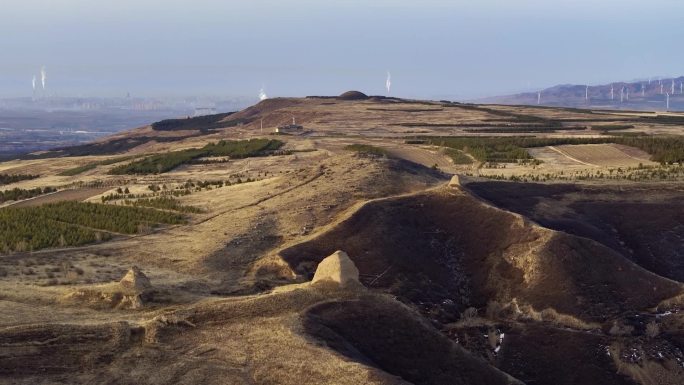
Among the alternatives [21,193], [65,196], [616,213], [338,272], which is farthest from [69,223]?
[616,213]

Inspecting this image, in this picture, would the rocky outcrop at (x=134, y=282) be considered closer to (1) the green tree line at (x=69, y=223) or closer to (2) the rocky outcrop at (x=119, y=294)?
(2) the rocky outcrop at (x=119, y=294)

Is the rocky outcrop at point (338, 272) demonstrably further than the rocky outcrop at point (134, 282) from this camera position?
No

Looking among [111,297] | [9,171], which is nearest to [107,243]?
[111,297]

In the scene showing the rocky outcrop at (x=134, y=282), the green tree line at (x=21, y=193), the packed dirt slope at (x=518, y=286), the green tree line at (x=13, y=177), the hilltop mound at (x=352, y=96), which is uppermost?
the hilltop mound at (x=352, y=96)

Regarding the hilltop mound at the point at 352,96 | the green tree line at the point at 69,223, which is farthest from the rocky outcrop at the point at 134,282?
the hilltop mound at the point at 352,96

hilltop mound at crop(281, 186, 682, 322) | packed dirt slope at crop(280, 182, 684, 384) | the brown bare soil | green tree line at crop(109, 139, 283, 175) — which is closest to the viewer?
packed dirt slope at crop(280, 182, 684, 384)

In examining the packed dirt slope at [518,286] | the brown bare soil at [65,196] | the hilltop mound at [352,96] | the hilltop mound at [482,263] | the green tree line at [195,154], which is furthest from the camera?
the hilltop mound at [352,96]

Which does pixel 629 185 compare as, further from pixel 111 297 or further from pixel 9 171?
pixel 9 171

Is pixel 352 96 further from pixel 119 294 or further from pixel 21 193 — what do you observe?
pixel 119 294

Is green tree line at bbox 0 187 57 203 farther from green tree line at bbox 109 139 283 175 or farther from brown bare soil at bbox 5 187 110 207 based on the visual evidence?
green tree line at bbox 109 139 283 175

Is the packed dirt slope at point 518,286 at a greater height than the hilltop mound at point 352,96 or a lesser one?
lesser

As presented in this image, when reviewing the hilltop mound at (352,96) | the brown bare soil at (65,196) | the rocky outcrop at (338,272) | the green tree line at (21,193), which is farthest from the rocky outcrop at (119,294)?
the hilltop mound at (352,96)

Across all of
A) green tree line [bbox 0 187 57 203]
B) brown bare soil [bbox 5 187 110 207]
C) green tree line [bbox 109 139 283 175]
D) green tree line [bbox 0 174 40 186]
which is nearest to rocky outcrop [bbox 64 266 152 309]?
brown bare soil [bbox 5 187 110 207]

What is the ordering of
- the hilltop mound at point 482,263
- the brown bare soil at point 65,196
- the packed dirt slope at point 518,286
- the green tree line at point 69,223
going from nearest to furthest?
the packed dirt slope at point 518,286
the hilltop mound at point 482,263
the green tree line at point 69,223
the brown bare soil at point 65,196
